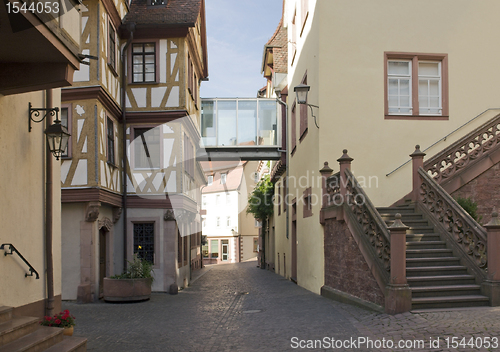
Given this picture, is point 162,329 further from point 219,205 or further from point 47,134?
point 219,205

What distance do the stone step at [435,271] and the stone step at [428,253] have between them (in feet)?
1.54

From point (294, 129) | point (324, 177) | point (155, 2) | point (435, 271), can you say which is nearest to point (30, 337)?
point (435, 271)

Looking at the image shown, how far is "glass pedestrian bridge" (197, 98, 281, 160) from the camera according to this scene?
2386 centimetres

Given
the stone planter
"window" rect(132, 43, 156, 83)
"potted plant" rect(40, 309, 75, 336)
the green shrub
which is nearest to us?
"potted plant" rect(40, 309, 75, 336)

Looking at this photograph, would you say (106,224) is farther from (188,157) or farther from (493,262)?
(493,262)

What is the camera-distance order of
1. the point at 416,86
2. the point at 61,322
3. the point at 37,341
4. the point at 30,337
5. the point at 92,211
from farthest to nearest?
1. the point at 416,86
2. the point at 92,211
3. the point at 61,322
4. the point at 30,337
5. the point at 37,341

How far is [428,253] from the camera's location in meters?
10.5

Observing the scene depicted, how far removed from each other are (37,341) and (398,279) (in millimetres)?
5886

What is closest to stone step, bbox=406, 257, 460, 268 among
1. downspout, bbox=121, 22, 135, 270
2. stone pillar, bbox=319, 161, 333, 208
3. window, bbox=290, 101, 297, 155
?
stone pillar, bbox=319, 161, 333, 208

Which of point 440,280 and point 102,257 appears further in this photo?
point 102,257

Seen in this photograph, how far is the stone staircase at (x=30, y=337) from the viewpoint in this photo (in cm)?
614

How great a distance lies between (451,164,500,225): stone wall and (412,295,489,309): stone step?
344 cm

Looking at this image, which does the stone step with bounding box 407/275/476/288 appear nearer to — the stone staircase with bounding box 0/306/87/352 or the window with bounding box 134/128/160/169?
the stone staircase with bounding box 0/306/87/352

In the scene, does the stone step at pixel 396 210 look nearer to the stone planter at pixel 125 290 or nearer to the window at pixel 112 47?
the stone planter at pixel 125 290
